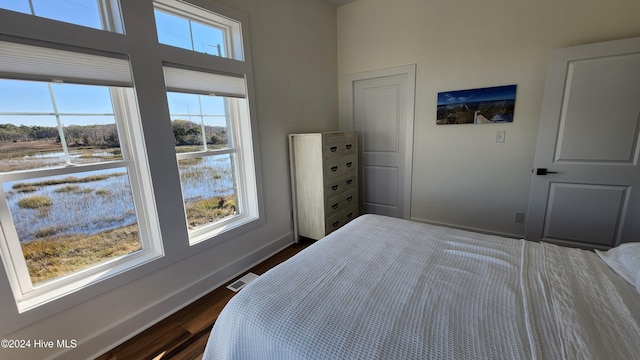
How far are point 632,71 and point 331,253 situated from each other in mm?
2623

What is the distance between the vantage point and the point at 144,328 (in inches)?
66.7

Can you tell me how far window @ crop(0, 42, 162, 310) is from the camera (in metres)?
1.26

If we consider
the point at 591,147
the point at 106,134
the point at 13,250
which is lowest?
the point at 13,250

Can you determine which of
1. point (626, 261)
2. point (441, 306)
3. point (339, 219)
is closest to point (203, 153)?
point (339, 219)

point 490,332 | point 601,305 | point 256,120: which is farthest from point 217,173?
point 601,305

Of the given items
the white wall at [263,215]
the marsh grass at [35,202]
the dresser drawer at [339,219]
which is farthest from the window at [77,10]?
the dresser drawer at [339,219]

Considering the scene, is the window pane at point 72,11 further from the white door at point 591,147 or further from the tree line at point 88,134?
the white door at point 591,147

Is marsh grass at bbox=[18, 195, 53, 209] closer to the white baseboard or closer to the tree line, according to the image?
the tree line

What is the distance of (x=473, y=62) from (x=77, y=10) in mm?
3101

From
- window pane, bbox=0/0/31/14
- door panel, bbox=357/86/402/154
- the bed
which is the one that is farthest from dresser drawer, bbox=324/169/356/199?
window pane, bbox=0/0/31/14

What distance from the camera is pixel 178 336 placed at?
1642 millimetres

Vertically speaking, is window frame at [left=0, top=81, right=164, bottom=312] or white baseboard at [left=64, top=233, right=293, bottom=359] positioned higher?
window frame at [left=0, top=81, right=164, bottom=312]

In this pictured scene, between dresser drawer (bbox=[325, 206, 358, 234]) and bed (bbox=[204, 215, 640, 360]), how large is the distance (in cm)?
131

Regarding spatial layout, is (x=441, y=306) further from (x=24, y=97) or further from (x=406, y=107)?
(x=406, y=107)
